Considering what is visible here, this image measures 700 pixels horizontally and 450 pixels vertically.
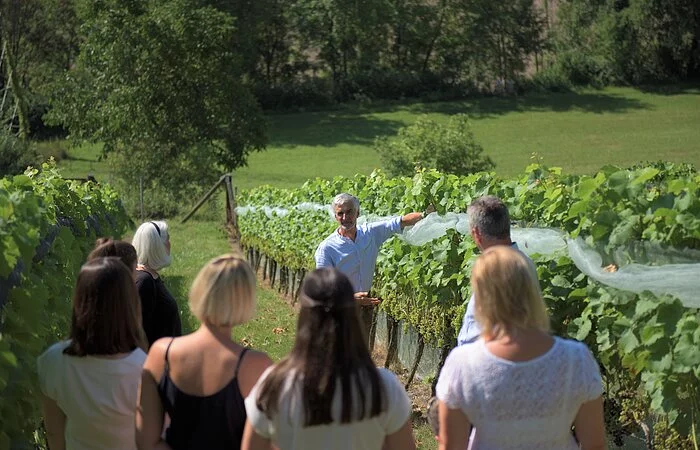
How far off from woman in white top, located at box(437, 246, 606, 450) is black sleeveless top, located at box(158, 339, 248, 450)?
73cm

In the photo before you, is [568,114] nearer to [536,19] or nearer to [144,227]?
[536,19]

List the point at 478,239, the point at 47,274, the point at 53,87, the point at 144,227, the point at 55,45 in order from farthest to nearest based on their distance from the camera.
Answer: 1. the point at 55,45
2. the point at 53,87
3. the point at 47,274
4. the point at 144,227
5. the point at 478,239

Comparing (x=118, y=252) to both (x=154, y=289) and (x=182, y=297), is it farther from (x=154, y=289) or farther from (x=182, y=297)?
(x=182, y=297)

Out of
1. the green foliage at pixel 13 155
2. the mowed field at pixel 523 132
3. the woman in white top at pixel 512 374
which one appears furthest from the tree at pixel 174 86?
the woman in white top at pixel 512 374

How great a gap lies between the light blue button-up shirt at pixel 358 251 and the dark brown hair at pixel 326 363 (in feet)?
14.4

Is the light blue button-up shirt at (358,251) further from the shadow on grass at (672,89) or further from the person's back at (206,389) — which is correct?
the shadow on grass at (672,89)

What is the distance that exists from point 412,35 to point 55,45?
23.8 metres

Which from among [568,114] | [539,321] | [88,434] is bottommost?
[568,114]

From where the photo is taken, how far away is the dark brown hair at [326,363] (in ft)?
11.7

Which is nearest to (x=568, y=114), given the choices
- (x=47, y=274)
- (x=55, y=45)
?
(x=55, y=45)

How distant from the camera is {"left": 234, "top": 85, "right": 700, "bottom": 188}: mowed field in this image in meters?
46.8

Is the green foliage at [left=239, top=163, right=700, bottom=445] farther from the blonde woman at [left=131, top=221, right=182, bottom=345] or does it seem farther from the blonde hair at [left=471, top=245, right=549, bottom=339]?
the blonde woman at [left=131, top=221, right=182, bottom=345]

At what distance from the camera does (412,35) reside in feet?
247

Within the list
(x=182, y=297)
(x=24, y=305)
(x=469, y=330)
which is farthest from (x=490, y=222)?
(x=182, y=297)
